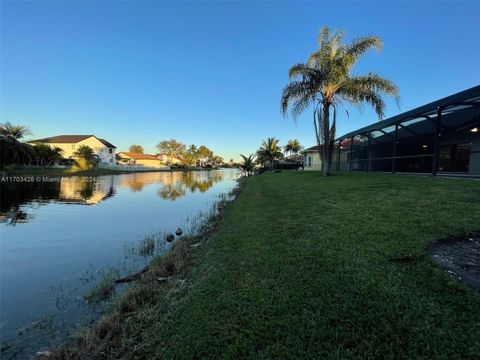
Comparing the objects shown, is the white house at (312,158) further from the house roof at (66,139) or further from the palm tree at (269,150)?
the house roof at (66,139)

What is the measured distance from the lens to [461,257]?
395 cm

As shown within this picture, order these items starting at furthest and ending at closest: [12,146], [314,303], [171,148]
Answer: [171,148] → [12,146] → [314,303]

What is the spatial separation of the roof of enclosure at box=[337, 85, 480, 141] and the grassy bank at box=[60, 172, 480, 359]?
7.67 meters

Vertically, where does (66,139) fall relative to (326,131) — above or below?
above

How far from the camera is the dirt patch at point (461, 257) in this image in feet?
11.0

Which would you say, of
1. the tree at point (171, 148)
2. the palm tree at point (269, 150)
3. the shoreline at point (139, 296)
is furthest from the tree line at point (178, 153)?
the shoreline at point (139, 296)

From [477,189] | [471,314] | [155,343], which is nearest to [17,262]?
[155,343]

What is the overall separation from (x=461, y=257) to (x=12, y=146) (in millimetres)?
49749

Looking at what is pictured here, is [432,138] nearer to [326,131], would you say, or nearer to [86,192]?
[326,131]

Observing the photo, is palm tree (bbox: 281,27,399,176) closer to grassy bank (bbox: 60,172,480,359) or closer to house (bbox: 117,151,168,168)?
grassy bank (bbox: 60,172,480,359)

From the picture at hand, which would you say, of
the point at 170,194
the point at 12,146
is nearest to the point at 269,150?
the point at 170,194

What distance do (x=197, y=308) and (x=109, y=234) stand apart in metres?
6.87

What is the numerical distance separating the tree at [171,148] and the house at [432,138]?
296ft

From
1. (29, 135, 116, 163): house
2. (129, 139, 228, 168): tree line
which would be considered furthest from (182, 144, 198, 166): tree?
(29, 135, 116, 163): house
